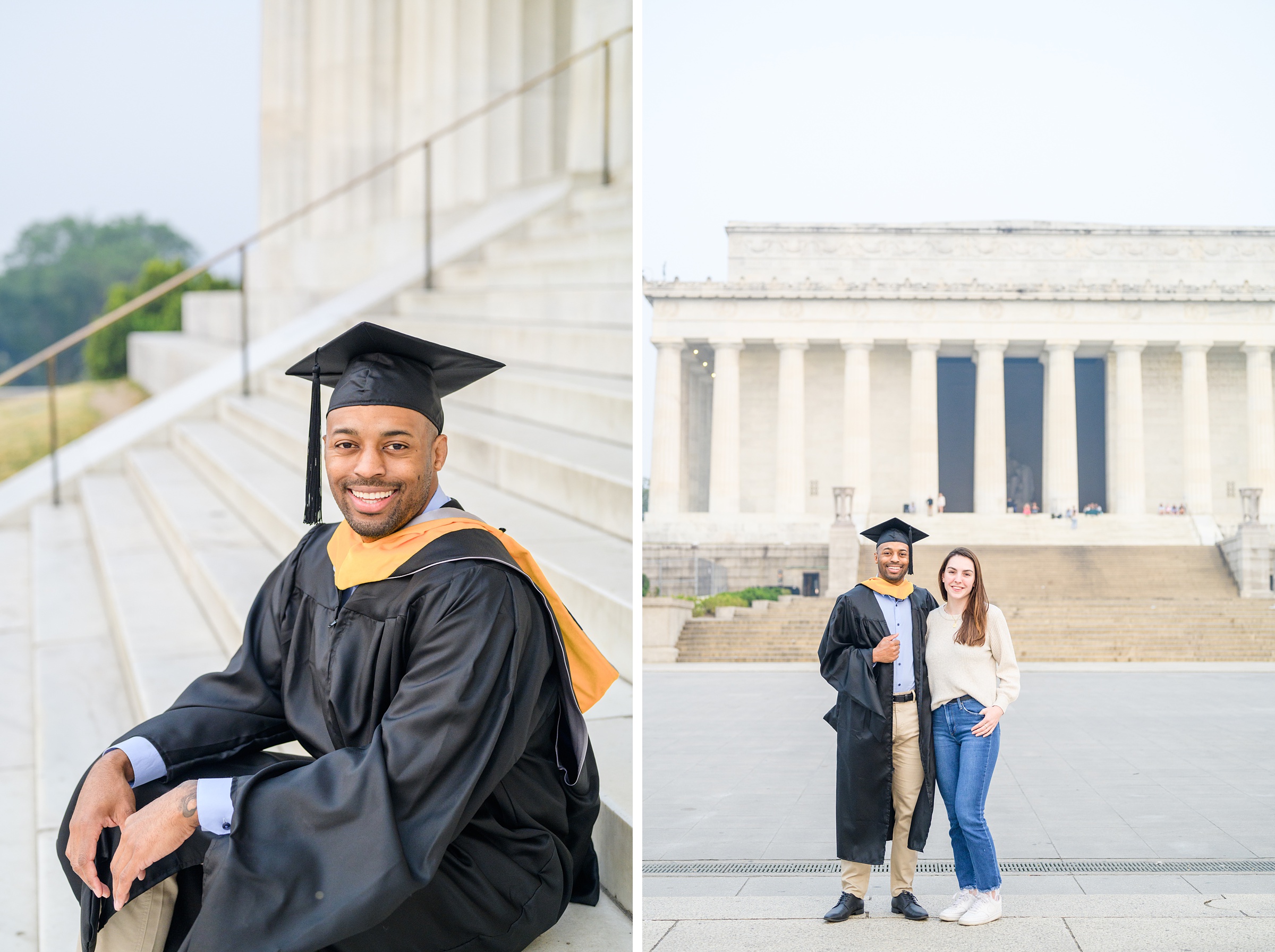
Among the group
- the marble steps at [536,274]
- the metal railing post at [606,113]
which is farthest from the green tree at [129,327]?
the metal railing post at [606,113]

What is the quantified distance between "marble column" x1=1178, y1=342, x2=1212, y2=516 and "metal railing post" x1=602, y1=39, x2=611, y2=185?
20.8 feet

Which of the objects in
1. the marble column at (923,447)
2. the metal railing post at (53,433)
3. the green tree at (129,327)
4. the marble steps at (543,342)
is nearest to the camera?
the marble column at (923,447)

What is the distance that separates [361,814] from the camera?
6.84 feet

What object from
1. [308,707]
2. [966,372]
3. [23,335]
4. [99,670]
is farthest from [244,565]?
[23,335]

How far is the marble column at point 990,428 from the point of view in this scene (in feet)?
16.3

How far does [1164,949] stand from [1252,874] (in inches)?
26.4

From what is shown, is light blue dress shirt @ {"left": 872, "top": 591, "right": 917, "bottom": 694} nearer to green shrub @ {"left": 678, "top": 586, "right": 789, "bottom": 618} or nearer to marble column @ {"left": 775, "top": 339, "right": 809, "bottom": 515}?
green shrub @ {"left": 678, "top": 586, "right": 789, "bottom": 618}

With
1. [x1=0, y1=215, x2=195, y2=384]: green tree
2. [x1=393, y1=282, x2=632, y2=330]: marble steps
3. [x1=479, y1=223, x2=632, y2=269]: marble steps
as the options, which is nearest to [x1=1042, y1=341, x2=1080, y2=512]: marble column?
[x1=393, y1=282, x2=632, y2=330]: marble steps

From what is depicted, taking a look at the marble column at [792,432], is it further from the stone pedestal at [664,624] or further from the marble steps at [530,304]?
the marble steps at [530,304]

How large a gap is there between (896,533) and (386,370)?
2083 mm

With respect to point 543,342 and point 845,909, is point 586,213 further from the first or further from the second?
point 845,909

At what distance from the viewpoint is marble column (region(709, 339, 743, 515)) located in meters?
5.48

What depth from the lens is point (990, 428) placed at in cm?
569

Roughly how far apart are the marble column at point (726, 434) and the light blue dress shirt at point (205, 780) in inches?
119
